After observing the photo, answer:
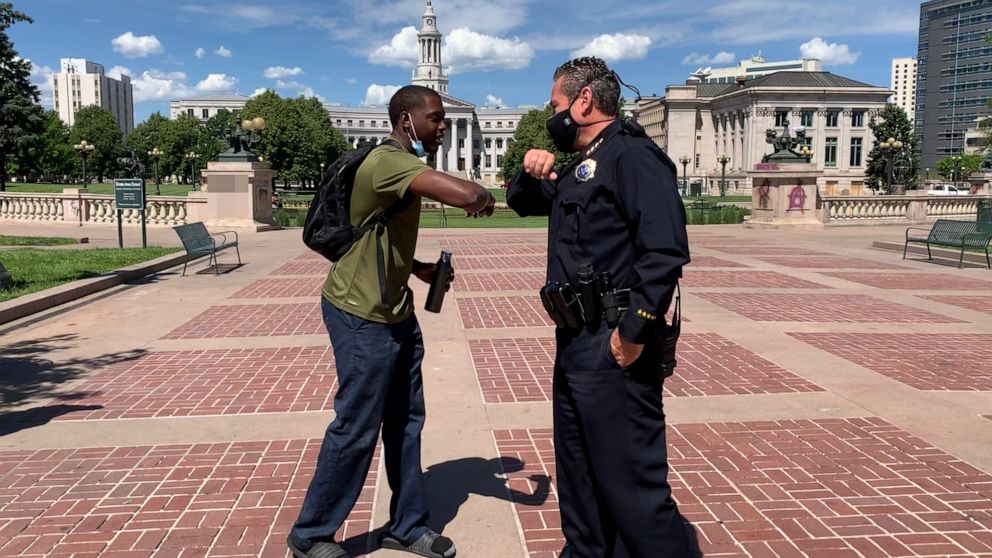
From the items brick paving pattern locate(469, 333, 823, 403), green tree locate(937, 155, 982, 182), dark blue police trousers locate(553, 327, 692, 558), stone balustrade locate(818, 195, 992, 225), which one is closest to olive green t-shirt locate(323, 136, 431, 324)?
dark blue police trousers locate(553, 327, 692, 558)

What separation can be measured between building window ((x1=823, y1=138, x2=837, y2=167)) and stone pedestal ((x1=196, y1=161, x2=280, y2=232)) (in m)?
97.3

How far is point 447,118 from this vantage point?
138 metres

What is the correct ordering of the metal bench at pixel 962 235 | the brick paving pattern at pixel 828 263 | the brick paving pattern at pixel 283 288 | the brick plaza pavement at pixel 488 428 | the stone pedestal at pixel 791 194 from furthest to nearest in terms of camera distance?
the stone pedestal at pixel 791 194 < the brick paving pattern at pixel 828 263 < the metal bench at pixel 962 235 < the brick paving pattern at pixel 283 288 < the brick plaza pavement at pixel 488 428

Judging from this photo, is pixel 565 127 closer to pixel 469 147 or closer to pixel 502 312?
pixel 502 312

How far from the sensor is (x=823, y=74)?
107875mm

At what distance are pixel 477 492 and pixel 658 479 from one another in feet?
5.70

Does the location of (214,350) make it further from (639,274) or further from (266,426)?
(639,274)

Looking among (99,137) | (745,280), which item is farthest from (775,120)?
(99,137)

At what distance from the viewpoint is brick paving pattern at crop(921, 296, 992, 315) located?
10414 millimetres

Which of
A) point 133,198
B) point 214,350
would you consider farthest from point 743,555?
point 133,198

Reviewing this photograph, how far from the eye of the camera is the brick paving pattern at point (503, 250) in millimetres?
18047

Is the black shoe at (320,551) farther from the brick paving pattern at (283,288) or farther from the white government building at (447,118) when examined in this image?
the white government building at (447,118)

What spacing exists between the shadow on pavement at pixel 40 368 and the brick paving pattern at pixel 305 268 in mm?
5867

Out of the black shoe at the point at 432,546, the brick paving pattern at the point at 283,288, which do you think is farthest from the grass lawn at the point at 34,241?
the black shoe at the point at 432,546
